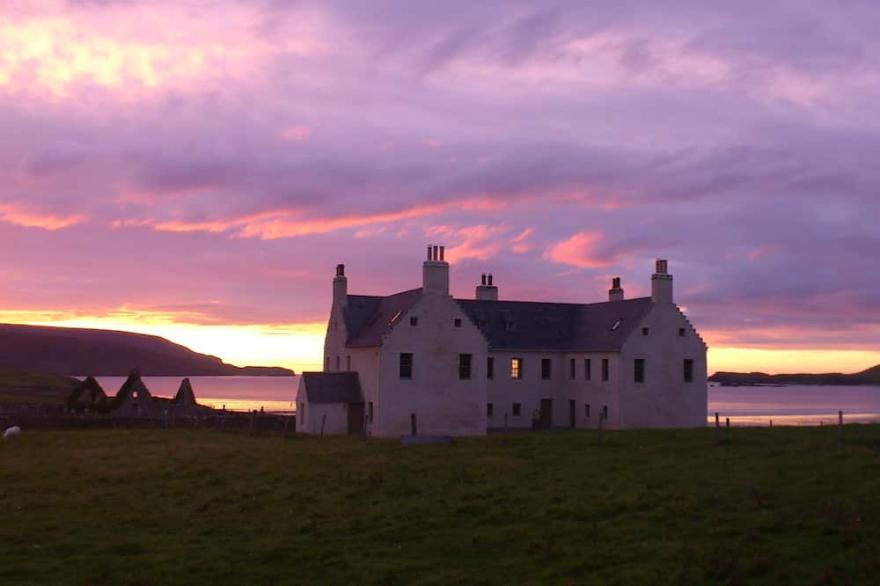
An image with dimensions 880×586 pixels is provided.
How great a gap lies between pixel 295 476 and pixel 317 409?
1007 inches

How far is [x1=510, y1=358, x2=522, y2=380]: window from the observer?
65.4 meters

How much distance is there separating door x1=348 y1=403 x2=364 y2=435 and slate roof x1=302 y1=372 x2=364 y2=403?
35cm

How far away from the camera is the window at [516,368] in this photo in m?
65.4

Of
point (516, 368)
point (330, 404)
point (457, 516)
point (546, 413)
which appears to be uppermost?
point (516, 368)

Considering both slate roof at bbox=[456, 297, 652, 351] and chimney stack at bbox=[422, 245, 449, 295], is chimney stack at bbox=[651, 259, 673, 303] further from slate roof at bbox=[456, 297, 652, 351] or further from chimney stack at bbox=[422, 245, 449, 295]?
chimney stack at bbox=[422, 245, 449, 295]

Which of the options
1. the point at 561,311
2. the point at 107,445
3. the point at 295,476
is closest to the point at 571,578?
the point at 295,476

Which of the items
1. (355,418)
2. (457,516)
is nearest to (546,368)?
(355,418)

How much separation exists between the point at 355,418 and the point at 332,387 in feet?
8.04

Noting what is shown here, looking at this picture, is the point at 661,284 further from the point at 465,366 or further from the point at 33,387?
the point at 33,387

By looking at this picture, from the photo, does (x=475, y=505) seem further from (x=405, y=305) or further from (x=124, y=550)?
(x=405, y=305)

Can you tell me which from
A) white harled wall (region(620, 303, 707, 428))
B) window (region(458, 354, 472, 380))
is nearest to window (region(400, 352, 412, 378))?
window (region(458, 354, 472, 380))

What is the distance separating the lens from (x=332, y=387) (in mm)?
58531

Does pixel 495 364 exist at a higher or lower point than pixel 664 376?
higher

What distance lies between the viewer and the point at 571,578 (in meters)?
18.5
